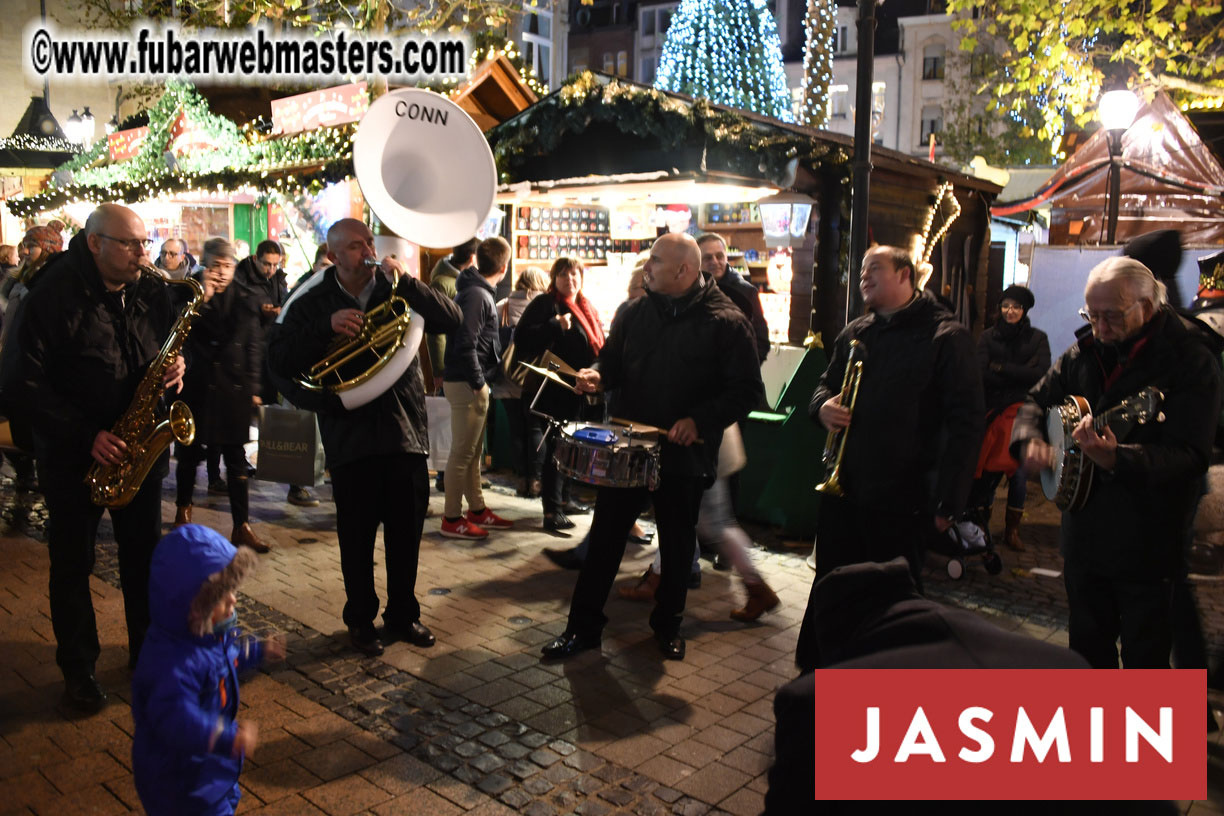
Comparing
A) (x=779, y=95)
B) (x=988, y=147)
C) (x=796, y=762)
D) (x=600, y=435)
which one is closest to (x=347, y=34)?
(x=600, y=435)

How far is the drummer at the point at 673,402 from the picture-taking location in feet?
15.5

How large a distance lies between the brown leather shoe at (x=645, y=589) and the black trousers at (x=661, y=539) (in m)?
0.82

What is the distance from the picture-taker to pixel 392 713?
13.8 ft

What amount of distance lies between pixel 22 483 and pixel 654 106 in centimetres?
640

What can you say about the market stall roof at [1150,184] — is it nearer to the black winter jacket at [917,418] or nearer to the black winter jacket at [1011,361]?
the black winter jacket at [1011,361]

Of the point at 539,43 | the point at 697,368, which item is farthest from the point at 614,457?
the point at 539,43

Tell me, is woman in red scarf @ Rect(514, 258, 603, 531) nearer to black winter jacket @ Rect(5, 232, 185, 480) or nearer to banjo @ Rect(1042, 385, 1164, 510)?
black winter jacket @ Rect(5, 232, 185, 480)

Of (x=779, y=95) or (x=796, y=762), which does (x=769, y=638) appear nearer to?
(x=796, y=762)

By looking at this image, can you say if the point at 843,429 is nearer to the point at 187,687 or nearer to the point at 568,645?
the point at 568,645

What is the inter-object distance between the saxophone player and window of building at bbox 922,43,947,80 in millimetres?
52572

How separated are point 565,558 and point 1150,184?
11.1 metres

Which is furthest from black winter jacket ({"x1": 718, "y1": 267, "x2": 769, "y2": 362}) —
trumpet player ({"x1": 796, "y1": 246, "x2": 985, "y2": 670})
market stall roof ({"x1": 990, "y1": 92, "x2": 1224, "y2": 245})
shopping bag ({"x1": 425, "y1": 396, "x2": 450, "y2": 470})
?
market stall roof ({"x1": 990, "y1": 92, "x2": 1224, "y2": 245})

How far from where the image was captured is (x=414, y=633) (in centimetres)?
498

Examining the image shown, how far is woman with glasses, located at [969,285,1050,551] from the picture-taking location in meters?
7.26
